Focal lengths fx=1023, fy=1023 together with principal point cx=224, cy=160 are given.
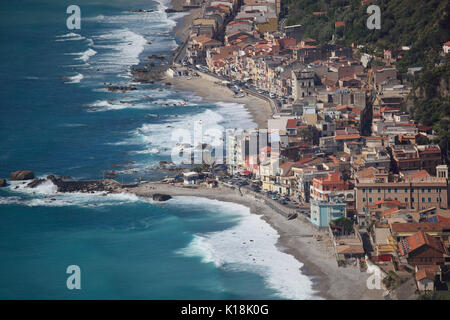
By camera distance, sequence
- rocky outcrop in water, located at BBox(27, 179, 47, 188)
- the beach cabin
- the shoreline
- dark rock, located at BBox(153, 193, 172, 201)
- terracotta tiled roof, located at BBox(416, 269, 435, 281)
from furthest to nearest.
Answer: the shoreline → rocky outcrop in water, located at BBox(27, 179, 47, 188) → the beach cabin → dark rock, located at BBox(153, 193, 172, 201) → terracotta tiled roof, located at BBox(416, 269, 435, 281)

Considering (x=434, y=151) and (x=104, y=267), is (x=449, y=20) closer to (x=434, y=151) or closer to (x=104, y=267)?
(x=434, y=151)

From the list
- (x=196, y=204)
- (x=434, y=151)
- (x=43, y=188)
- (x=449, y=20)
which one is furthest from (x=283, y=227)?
(x=449, y=20)

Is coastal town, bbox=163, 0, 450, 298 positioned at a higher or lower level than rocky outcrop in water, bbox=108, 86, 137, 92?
lower

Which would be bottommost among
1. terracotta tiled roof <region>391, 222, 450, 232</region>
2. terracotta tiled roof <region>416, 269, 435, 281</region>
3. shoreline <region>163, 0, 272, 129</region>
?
terracotta tiled roof <region>416, 269, 435, 281</region>

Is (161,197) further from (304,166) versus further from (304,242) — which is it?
(304,242)

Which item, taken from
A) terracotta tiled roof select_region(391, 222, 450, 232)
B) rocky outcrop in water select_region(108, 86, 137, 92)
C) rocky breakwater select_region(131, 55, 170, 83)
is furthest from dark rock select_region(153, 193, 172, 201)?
rocky breakwater select_region(131, 55, 170, 83)

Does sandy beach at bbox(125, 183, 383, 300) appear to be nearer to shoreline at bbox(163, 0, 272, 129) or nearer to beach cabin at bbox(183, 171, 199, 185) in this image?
beach cabin at bbox(183, 171, 199, 185)
